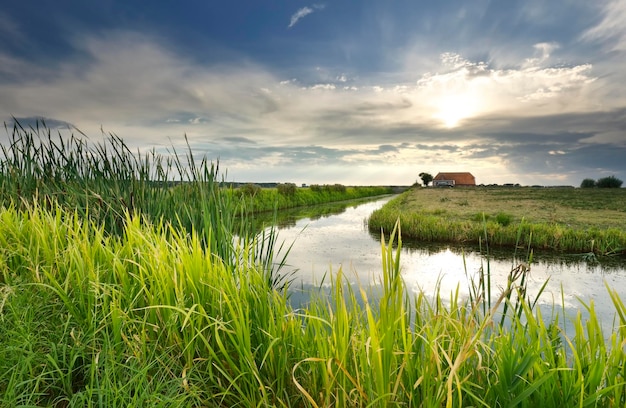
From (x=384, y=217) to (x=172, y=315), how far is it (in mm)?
16268

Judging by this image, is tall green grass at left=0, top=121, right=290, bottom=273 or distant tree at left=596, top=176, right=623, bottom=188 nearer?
tall green grass at left=0, top=121, right=290, bottom=273

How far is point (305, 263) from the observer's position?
974 cm

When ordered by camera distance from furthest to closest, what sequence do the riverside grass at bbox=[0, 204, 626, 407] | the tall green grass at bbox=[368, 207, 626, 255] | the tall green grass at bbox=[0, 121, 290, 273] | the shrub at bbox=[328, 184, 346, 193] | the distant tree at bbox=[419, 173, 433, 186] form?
the distant tree at bbox=[419, 173, 433, 186], the shrub at bbox=[328, 184, 346, 193], the tall green grass at bbox=[368, 207, 626, 255], the tall green grass at bbox=[0, 121, 290, 273], the riverside grass at bbox=[0, 204, 626, 407]

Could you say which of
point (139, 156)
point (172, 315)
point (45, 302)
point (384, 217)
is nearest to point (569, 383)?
point (172, 315)

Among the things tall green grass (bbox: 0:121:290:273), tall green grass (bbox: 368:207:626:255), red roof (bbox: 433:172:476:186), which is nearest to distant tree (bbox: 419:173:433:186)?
red roof (bbox: 433:172:476:186)

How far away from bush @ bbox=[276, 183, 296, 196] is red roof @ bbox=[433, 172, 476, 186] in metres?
74.5

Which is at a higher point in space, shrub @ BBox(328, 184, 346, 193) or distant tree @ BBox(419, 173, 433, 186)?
distant tree @ BBox(419, 173, 433, 186)

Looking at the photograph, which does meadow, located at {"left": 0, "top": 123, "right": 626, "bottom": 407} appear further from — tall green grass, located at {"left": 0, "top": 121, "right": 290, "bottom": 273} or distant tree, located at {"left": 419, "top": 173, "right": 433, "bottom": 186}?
distant tree, located at {"left": 419, "top": 173, "right": 433, "bottom": 186}

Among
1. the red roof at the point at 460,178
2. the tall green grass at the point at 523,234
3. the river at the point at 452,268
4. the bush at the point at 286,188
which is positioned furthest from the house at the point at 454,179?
the river at the point at 452,268

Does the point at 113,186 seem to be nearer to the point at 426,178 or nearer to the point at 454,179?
the point at 454,179

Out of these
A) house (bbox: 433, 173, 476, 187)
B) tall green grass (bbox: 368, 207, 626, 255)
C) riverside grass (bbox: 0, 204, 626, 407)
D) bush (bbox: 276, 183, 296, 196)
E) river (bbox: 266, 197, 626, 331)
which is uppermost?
house (bbox: 433, 173, 476, 187)

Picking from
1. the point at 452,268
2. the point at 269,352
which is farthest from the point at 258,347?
the point at 452,268

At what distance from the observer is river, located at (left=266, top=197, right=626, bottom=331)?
7156 millimetres

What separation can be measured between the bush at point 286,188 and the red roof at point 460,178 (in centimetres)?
7448
